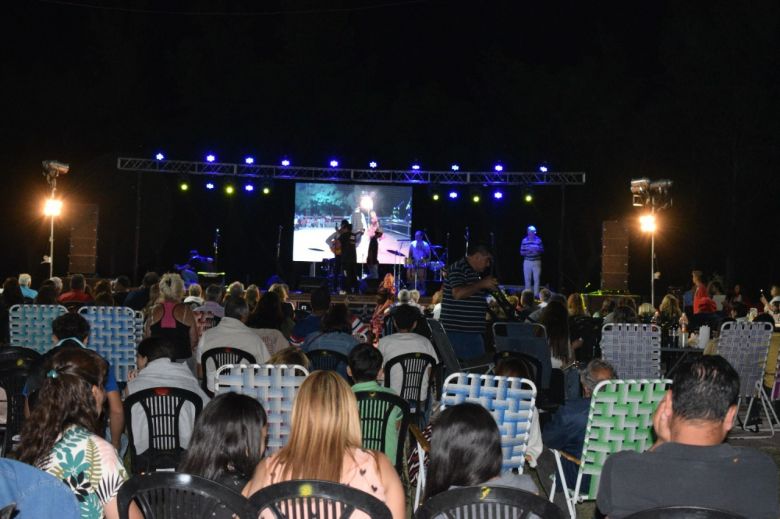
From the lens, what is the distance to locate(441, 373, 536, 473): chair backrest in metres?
4.52

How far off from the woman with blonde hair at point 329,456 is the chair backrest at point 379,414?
1.61 m

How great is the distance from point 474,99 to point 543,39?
8.45ft

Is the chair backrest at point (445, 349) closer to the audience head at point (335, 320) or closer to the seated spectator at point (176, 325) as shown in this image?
the audience head at point (335, 320)

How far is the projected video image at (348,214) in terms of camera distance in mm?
20672

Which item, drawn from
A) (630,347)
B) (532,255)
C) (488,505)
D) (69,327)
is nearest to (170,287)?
(69,327)

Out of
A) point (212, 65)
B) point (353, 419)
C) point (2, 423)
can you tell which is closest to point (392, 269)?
point (212, 65)

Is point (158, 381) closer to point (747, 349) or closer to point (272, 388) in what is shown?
point (272, 388)

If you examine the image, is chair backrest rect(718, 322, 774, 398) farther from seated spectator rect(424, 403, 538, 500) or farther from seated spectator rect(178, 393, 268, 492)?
seated spectator rect(178, 393, 268, 492)

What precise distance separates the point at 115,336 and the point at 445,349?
2.84m

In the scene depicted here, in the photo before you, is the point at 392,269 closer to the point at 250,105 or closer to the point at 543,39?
the point at 250,105

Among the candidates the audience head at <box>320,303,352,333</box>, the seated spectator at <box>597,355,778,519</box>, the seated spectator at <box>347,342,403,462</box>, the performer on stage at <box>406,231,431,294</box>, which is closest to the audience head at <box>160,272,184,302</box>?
the audience head at <box>320,303,352,333</box>

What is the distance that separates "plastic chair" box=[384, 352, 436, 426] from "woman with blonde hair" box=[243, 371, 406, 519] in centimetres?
336

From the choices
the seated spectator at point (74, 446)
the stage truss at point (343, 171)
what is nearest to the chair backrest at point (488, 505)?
the seated spectator at point (74, 446)

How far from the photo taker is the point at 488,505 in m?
2.54
